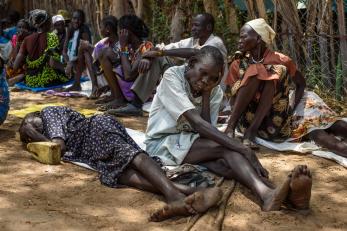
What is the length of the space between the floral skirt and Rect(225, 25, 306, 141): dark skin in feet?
0.27

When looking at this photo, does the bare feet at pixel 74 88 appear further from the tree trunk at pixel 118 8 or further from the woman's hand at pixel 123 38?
the woman's hand at pixel 123 38

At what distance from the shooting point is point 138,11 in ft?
23.5

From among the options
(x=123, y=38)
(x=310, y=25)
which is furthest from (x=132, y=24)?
(x=310, y=25)

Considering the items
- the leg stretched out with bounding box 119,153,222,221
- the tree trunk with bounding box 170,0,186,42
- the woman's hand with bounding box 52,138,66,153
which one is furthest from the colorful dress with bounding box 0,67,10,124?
the tree trunk with bounding box 170,0,186,42

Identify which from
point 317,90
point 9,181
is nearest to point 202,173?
point 9,181

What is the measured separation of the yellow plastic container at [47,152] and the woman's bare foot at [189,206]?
111 centimetres

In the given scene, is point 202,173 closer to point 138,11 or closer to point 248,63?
point 248,63

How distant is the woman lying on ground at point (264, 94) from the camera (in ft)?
12.6

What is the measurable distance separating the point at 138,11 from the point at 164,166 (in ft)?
14.4

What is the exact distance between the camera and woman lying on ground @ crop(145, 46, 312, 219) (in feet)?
9.57

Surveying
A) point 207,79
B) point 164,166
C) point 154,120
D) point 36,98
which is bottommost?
point 36,98

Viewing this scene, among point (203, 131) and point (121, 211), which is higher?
point (203, 131)

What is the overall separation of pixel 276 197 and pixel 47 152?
1634 millimetres

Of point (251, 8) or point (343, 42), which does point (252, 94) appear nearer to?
point (343, 42)
